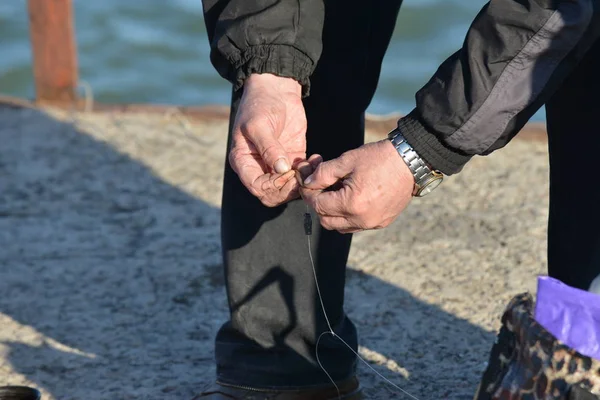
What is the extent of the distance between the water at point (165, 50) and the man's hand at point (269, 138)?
20.3 ft

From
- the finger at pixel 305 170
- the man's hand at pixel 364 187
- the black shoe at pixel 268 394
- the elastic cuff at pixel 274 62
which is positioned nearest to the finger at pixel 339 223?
the man's hand at pixel 364 187

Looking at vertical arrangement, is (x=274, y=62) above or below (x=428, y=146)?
above

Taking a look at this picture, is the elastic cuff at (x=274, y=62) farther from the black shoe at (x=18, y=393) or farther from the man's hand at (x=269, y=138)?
the black shoe at (x=18, y=393)

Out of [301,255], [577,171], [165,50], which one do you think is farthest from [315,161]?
[165,50]

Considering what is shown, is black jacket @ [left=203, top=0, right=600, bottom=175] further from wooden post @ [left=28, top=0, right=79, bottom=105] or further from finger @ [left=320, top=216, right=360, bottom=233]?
wooden post @ [left=28, top=0, right=79, bottom=105]

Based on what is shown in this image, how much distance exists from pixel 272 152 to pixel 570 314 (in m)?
0.71

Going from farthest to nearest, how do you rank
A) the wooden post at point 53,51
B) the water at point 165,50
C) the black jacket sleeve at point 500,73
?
the water at point 165,50 → the wooden post at point 53,51 → the black jacket sleeve at point 500,73

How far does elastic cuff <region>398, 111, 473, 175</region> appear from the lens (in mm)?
1857

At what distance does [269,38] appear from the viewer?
212 centimetres

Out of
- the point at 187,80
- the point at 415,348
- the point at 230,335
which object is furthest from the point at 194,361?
the point at 187,80

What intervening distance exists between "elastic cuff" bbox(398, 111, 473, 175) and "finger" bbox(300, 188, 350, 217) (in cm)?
16

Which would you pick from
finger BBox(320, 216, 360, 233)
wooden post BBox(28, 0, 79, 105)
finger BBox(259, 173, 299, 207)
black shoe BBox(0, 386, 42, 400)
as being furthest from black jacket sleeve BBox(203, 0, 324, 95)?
wooden post BBox(28, 0, 79, 105)

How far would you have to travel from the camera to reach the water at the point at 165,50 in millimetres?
8781

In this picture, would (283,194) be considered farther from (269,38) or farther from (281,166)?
(269,38)
